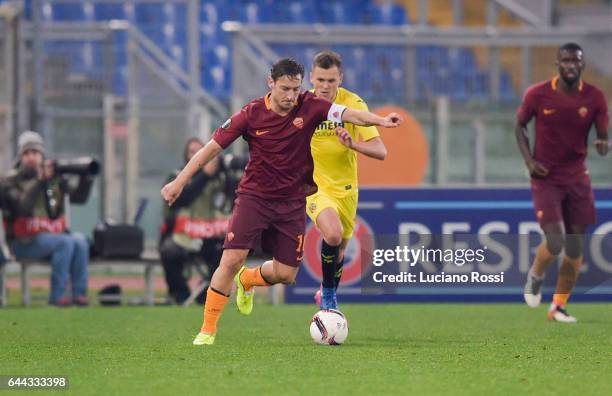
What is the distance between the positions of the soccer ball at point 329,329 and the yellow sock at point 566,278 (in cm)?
320

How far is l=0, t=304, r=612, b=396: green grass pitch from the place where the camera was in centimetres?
767

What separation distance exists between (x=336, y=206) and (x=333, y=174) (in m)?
0.28

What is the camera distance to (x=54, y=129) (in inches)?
762

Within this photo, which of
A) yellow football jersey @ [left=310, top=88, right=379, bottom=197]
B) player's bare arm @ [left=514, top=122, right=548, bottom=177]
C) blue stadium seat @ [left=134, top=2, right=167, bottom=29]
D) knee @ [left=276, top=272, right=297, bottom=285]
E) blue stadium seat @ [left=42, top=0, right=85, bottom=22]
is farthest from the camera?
blue stadium seat @ [left=42, top=0, right=85, bottom=22]

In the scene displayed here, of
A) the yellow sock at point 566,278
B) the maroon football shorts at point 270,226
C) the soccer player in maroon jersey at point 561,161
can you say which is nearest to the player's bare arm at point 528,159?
the soccer player in maroon jersey at point 561,161

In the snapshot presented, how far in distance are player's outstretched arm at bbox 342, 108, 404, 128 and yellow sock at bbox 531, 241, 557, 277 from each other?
3532 mm

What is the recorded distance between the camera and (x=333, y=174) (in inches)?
461

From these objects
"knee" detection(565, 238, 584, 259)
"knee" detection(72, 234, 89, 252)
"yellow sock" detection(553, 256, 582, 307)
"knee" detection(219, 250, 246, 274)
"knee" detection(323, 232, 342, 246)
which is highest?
"knee" detection(219, 250, 246, 274)

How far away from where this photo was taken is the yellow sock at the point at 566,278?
12.7 metres

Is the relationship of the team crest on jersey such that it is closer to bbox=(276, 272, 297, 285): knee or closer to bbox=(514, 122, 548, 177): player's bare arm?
bbox=(276, 272, 297, 285): knee

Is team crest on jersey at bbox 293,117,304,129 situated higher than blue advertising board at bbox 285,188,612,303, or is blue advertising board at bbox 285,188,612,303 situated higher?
team crest on jersey at bbox 293,117,304,129

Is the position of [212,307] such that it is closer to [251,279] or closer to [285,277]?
[285,277]

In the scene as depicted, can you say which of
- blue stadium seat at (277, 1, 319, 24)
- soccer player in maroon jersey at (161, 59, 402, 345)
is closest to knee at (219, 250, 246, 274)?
soccer player in maroon jersey at (161, 59, 402, 345)

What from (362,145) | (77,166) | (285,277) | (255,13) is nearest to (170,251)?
(77,166)
